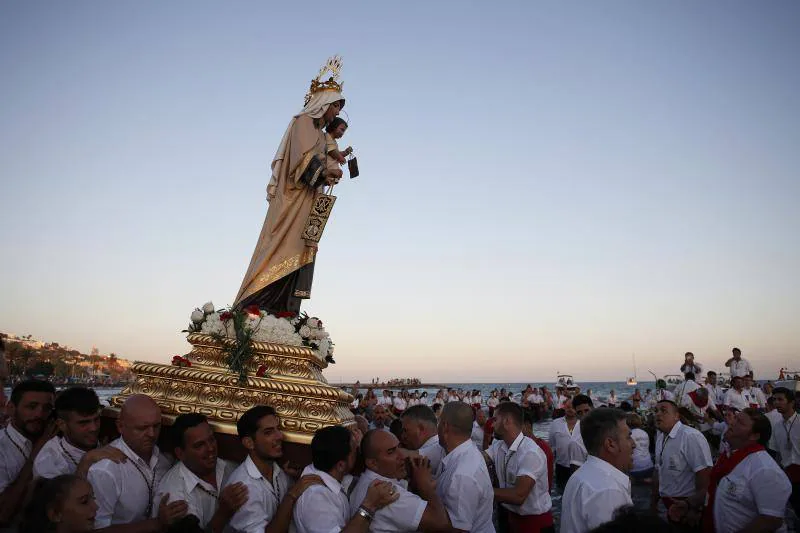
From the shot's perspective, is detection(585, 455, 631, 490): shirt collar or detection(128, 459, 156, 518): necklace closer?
detection(585, 455, 631, 490): shirt collar

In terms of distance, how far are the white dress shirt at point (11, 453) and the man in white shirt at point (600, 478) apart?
14.7 ft

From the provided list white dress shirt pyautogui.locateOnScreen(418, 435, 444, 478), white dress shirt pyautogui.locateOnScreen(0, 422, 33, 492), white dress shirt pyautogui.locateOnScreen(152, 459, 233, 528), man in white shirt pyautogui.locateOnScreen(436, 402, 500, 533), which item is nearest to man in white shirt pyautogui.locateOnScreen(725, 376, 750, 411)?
white dress shirt pyautogui.locateOnScreen(418, 435, 444, 478)

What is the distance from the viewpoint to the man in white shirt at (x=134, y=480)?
3660mm

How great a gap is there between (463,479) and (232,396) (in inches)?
90.7

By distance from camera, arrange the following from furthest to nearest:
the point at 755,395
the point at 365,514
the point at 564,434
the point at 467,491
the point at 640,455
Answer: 1. the point at 755,395
2. the point at 640,455
3. the point at 564,434
4. the point at 467,491
5. the point at 365,514

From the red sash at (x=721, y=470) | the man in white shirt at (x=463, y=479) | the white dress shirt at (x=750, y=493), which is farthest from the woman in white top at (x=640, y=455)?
the man in white shirt at (x=463, y=479)

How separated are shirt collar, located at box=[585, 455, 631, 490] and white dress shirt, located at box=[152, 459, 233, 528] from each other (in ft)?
9.76

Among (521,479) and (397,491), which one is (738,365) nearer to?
(521,479)

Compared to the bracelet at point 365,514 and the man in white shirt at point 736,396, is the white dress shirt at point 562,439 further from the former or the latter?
the bracelet at point 365,514

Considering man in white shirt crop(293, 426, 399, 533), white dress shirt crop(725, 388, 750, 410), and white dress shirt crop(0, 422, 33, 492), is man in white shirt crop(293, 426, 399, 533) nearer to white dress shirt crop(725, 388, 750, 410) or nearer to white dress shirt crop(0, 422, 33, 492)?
white dress shirt crop(0, 422, 33, 492)

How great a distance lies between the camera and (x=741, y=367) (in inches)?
628

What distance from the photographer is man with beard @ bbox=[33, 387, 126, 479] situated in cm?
416

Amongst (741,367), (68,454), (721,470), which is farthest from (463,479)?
(741,367)

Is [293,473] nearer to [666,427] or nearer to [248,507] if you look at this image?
[248,507]
